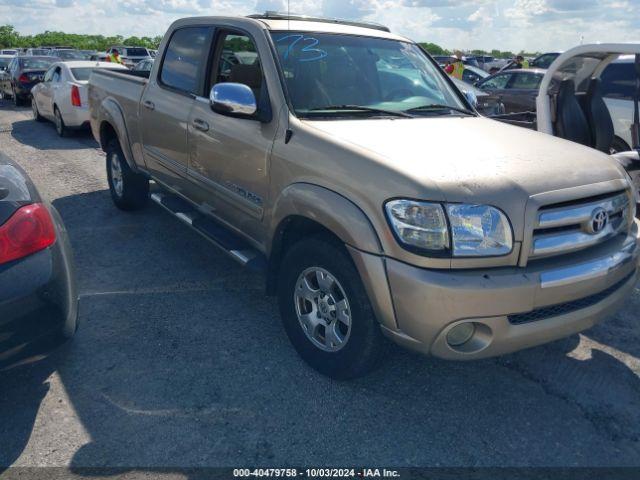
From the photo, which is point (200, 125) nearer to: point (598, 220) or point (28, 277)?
point (28, 277)

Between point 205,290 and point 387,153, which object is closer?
point 387,153

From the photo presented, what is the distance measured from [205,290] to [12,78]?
52.2ft

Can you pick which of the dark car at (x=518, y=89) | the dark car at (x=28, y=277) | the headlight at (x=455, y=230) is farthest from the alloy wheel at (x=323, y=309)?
the dark car at (x=518, y=89)

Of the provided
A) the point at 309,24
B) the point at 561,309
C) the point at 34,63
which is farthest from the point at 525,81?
the point at 34,63

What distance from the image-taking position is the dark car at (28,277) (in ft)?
8.18

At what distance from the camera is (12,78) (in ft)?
55.1

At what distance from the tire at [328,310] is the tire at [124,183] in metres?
3.23

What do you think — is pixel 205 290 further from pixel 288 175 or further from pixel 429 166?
pixel 429 166

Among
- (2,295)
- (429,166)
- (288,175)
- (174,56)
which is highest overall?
(174,56)

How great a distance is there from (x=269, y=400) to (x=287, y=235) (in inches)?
38.7

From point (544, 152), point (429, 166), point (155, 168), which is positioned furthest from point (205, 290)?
point (544, 152)

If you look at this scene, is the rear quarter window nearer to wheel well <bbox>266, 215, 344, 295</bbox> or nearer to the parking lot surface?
the parking lot surface

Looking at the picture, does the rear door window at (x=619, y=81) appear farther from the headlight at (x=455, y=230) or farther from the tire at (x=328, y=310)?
the tire at (x=328, y=310)

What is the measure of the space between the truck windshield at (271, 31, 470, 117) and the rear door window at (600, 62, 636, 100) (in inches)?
170
